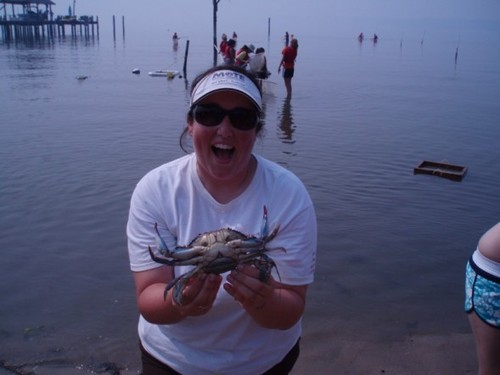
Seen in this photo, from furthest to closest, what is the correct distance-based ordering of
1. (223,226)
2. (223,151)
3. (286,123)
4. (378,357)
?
(286,123) → (378,357) → (223,151) → (223,226)

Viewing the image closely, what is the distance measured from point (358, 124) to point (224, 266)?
52.4ft

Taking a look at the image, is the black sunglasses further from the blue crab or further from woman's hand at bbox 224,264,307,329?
woman's hand at bbox 224,264,307,329

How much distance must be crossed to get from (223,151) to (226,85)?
1.36ft

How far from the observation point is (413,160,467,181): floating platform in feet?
37.5

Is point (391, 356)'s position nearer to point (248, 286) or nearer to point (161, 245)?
point (248, 286)

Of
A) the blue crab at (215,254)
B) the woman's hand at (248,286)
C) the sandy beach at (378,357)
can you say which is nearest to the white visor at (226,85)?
the blue crab at (215,254)

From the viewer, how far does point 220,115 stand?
3.17m

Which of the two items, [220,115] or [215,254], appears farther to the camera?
[220,115]

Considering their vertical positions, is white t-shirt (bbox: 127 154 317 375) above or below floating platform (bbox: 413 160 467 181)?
above

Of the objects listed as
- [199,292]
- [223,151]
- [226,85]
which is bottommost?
[199,292]

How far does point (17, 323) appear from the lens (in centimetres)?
606

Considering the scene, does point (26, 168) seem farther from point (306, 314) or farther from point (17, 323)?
point (306, 314)

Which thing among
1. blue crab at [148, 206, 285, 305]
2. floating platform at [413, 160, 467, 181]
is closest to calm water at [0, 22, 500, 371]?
floating platform at [413, 160, 467, 181]

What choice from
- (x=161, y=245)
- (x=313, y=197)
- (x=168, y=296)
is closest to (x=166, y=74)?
(x=313, y=197)
